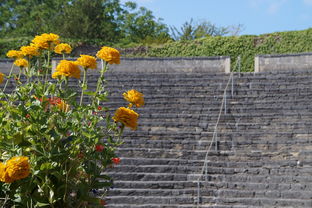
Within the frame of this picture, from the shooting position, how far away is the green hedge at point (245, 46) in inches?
821

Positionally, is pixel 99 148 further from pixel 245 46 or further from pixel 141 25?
pixel 141 25

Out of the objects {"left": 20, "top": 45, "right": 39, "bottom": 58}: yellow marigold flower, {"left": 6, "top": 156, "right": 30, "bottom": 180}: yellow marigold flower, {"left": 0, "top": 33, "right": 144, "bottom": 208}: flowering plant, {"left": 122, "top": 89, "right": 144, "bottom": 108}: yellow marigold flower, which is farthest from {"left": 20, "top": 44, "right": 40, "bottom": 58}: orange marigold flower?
{"left": 6, "top": 156, "right": 30, "bottom": 180}: yellow marigold flower

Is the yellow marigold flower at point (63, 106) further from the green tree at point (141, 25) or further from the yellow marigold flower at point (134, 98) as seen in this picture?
the green tree at point (141, 25)

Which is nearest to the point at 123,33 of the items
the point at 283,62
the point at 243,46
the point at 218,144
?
the point at 243,46

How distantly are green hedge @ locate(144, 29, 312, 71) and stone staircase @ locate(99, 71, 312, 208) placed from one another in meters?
7.06

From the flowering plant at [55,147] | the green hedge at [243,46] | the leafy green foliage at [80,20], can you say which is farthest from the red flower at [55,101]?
the leafy green foliage at [80,20]

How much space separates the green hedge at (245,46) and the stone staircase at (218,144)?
706 cm

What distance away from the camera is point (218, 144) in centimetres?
1087

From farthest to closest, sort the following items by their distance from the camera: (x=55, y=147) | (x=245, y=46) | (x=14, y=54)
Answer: (x=245, y=46) < (x=14, y=54) < (x=55, y=147)

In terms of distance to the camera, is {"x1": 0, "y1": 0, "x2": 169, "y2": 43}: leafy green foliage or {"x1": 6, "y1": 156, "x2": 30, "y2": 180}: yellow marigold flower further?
{"x1": 0, "y1": 0, "x2": 169, "y2": 43}: leafy green foliage

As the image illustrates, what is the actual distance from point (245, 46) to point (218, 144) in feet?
37.4

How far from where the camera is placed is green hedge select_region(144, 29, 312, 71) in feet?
68.4

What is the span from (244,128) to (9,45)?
15.2 m

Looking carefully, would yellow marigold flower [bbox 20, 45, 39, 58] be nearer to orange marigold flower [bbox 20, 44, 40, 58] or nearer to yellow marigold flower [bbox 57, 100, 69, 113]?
orange marigold flower [bbox 20, 44, 40, 58]
